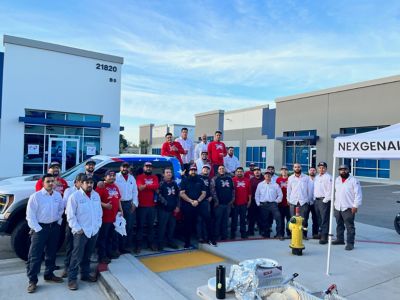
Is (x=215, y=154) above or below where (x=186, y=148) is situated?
below

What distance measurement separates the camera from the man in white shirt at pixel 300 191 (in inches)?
328

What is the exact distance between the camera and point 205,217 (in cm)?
787

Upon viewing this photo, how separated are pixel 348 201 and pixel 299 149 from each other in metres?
28.0

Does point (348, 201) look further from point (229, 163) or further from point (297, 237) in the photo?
point (229, 163)

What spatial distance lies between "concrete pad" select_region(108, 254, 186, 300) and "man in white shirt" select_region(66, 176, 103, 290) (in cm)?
69

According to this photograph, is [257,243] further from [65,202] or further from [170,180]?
[65,202]

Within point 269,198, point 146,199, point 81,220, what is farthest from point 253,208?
point 81,220

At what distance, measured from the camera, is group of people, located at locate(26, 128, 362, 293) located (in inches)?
211

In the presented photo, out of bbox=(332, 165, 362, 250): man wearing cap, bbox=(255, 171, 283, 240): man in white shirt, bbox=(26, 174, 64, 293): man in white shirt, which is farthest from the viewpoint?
bbox=(255, 171, 283, 240): man in white shirt

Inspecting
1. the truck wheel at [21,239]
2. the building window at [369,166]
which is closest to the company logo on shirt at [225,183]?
the truck wheel at [21,239]

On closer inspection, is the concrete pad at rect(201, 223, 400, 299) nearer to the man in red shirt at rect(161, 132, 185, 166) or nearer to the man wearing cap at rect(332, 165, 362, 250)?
the man wearing cap at rect(332, 165, 362, 250)

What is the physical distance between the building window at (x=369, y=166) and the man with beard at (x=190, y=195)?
21.9m

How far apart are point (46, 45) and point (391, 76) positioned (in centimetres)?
2410

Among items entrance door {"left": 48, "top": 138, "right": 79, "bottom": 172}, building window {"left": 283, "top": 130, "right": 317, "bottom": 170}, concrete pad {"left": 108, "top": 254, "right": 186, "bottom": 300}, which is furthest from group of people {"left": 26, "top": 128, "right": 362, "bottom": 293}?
building window {"left": 283, "top": 130, "right": 317, "bottom": 170}
